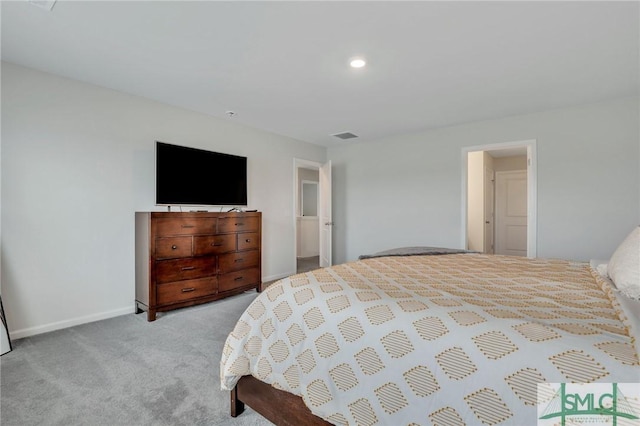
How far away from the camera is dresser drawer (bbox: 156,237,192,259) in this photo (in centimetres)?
314

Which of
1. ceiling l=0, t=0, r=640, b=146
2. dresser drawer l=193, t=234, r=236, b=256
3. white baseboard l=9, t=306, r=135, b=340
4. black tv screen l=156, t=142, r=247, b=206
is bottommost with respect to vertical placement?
white baseboard l=9, t=306, r=135, b=340

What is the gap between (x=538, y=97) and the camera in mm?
3412

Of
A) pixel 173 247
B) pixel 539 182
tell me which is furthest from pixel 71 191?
pixel 539 182

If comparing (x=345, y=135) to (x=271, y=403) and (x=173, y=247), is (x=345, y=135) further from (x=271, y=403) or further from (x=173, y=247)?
(x=271, y=403)

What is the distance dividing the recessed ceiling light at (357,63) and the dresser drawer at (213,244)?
7.83ft

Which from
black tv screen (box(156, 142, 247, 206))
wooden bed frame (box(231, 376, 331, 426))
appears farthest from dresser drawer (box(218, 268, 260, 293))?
wooden bed frame (box(231, 376, 331, 426))

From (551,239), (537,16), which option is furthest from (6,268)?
(551,239)

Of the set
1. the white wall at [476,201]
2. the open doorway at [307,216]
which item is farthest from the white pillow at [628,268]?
the open doorway at [307,216]

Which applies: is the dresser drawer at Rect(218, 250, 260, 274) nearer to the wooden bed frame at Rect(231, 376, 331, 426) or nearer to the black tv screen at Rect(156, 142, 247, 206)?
the black tv screen at Rect(156, 142, 247, 206)

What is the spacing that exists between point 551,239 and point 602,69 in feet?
6.56

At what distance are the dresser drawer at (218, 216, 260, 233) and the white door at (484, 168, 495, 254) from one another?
462 cm

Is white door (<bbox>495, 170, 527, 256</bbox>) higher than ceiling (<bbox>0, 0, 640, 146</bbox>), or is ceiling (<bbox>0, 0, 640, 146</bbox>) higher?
ceiling (<bbox>0, 0, 640, 146</bbox>)

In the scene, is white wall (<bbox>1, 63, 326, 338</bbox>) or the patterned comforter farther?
white wall (<bbox>1, 63, 326, 338</bbox>)

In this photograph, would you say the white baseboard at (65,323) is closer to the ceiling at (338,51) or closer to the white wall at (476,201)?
the ceiling at (338,51)
